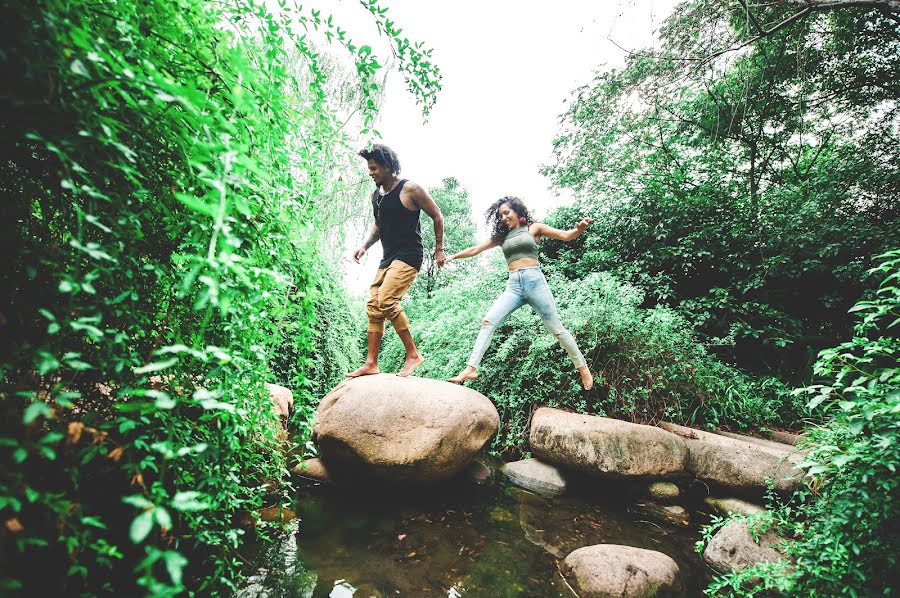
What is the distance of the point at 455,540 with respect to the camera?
8.70ft

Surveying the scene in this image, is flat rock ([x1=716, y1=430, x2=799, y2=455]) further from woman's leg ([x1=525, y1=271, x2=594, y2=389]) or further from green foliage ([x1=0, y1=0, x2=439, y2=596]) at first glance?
green foliage ([x1=0, y1=0, x2=439, y2=596])

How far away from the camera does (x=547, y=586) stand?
2287 millimetres

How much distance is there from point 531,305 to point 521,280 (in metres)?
0.30

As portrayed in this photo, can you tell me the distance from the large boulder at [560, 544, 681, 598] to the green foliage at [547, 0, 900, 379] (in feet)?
12.0

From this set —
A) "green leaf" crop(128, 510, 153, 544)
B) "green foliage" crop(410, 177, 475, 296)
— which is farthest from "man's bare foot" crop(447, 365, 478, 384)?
"green foliage" crop(410, 177, 475, 296)

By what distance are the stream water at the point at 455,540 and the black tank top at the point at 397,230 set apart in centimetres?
222

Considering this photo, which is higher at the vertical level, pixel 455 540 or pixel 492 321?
pixel 492 321

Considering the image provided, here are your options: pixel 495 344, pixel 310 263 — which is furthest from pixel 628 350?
pixel 310 263

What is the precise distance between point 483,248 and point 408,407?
1965mm

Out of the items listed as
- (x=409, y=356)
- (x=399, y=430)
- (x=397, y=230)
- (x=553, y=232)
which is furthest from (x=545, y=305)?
(x=399, y=430)

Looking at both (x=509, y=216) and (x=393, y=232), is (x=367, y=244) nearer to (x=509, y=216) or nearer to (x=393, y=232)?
(x=393, y=232)

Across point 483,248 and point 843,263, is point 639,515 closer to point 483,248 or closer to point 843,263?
point 483,248

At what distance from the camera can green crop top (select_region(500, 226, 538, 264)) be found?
3.91m

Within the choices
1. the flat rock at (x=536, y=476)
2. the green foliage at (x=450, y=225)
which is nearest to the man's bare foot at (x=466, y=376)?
the flat rock at (x=536, y=476)
